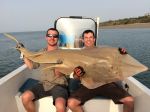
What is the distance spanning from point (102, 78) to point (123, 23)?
329 feet

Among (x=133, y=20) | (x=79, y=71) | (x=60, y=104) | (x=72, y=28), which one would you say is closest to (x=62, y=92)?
(x=60, y=104)

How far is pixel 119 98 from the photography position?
4.91 meters

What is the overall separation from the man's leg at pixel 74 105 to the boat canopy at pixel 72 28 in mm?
2504

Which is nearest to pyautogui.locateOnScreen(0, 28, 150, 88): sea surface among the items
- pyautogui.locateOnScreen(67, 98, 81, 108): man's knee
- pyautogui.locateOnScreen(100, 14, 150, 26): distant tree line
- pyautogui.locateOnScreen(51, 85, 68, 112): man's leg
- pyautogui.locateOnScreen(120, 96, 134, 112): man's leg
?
pyautogui.locateOnScreen(51, 85, 68, 112): man's leg

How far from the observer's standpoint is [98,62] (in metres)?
4.14

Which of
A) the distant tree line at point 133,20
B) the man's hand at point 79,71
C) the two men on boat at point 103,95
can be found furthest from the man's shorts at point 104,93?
the distant tree line at point 133,20

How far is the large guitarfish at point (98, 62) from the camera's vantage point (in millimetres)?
4012

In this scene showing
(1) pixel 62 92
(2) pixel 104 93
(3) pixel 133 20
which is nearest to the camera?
(1) pixel 62 92

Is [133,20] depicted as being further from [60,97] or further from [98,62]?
[98,62]

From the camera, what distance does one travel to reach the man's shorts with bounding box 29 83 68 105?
4.98m

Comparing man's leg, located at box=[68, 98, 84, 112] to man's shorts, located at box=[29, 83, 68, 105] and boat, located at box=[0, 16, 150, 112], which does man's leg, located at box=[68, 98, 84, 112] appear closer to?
man's shorts, located at box=[29, 83, 68, 105]

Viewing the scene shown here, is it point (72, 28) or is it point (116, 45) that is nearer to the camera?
point (72, 28)

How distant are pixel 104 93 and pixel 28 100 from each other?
1280 millimetres

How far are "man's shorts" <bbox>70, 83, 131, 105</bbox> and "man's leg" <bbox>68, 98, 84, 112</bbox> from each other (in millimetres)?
85
